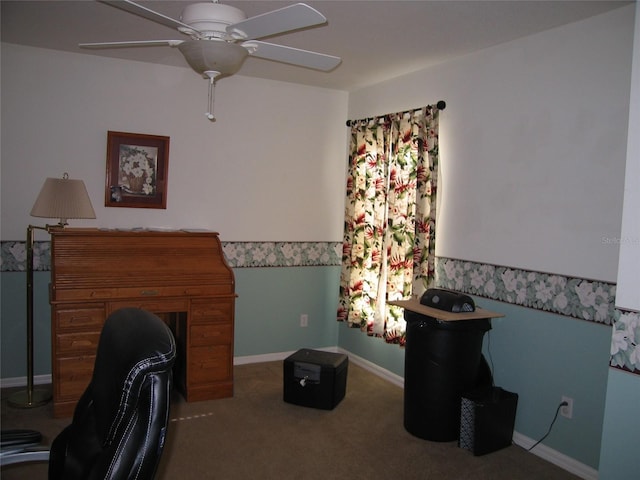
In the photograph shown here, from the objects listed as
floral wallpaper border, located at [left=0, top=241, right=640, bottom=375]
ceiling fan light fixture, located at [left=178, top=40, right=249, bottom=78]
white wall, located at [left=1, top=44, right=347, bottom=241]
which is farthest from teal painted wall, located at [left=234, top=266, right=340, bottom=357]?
ceiling fan light fixture, located at [left=178, top=40, right=249, bottom=78]

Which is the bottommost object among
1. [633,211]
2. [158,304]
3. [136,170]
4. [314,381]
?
[314,381]

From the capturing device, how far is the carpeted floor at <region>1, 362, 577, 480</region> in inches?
99.8

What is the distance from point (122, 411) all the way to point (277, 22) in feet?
4.07

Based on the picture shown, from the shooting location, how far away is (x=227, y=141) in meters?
4.02

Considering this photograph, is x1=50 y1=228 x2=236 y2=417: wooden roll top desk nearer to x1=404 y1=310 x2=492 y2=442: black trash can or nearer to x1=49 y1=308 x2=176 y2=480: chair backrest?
x1=404 y1=310 x2=492 y2=442: black trash can

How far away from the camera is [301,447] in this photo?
9.18 ft

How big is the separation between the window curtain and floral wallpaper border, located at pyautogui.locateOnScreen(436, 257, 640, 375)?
0.65 ft

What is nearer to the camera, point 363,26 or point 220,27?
point 220,27

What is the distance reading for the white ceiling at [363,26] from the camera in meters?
2.47

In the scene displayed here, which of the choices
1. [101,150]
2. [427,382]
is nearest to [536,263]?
[427,382]

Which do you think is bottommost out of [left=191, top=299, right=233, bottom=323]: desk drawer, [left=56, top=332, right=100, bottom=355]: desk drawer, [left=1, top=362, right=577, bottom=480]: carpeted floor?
[left=1, top=362, right=577, bottom=480]: carpeted floor

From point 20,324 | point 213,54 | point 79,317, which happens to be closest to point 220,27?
point 213,54

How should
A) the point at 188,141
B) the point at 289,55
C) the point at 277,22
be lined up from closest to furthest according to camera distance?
the point at 277,22 → the point at 289,55 → the point at 188,141

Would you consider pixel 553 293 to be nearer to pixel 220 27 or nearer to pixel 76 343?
pixel 220 27
